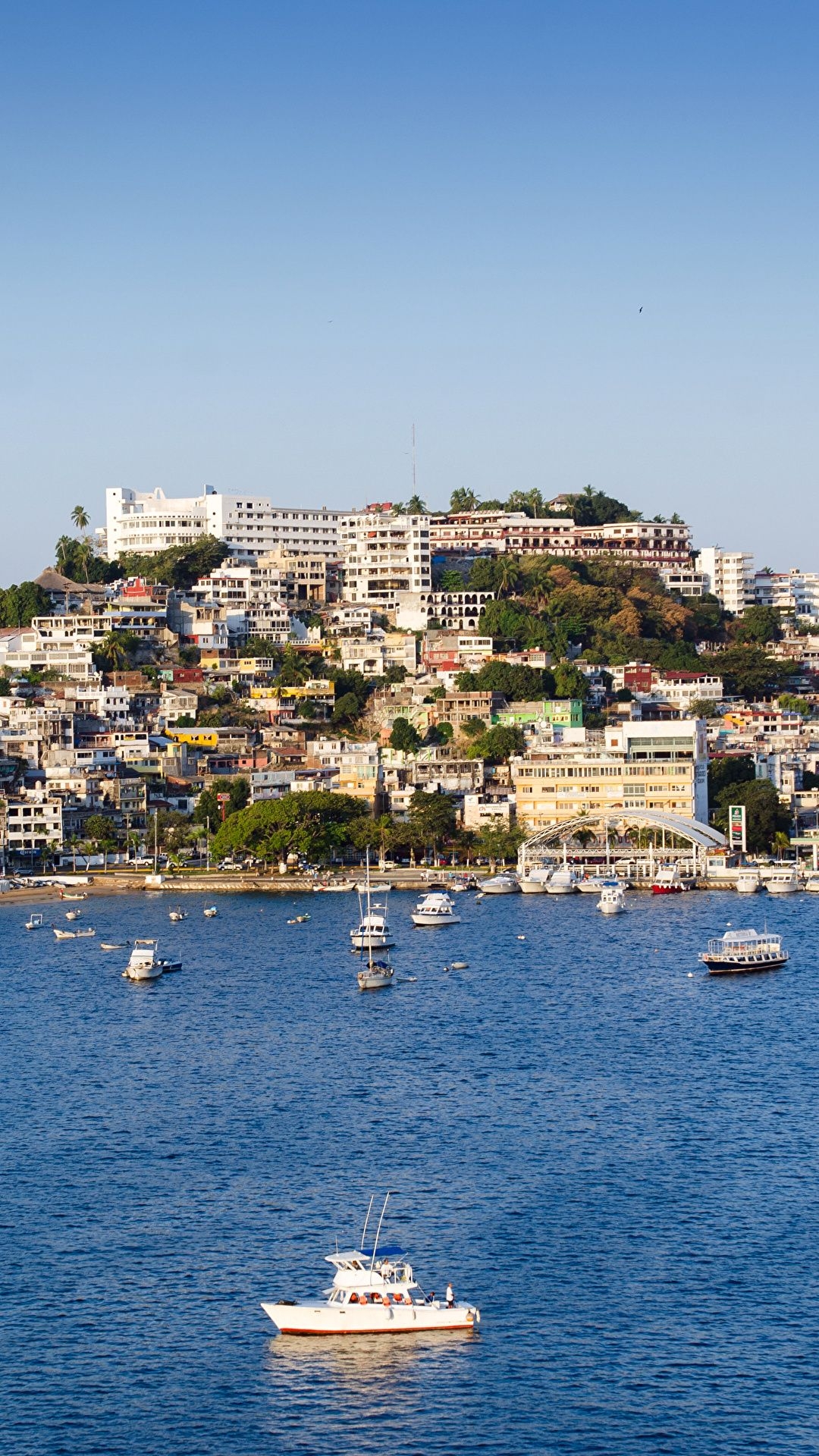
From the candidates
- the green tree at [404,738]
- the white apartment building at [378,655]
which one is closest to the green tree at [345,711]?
the white apartment building at [378,655]

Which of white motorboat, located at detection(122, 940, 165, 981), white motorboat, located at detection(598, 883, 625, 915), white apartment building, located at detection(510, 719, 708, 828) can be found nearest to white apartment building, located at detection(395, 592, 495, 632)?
white apartment building, located at detection(510, 719, 708, 828)

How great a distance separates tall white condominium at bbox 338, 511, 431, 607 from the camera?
10131 cm

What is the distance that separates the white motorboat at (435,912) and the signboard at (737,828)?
646 inches

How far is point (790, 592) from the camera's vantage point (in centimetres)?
11900

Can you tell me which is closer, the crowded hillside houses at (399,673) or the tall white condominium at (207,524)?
the crowded hillside houses at (399,673)

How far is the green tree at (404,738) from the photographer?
273ft

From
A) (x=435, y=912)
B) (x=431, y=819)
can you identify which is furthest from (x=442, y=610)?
(x=435, y=912)

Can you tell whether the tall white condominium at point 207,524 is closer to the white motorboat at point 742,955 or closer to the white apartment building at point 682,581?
the white apartment building at point 682,581

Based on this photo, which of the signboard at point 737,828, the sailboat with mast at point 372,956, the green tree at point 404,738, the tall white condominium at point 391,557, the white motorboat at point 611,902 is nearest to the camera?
the sailboat with mast at point 372,956

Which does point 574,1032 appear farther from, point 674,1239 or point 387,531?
point 387,531

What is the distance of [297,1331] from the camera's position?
23.4 metres

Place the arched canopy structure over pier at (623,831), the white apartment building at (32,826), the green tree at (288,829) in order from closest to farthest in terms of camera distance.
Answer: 1. the arched canopy structure over pier at (623,831)
2. the green tree at (288,829)
3. the white apartment building at (32,826)

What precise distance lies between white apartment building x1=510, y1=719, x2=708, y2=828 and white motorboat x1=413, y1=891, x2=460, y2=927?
1379 centimetres

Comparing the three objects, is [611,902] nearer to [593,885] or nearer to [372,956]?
[593,885]
